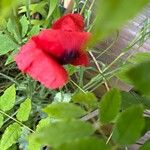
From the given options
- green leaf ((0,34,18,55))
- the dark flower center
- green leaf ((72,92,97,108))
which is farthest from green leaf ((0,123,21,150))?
green leaf ((72,92,97,108))

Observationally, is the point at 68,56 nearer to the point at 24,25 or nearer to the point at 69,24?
the point at 69,24

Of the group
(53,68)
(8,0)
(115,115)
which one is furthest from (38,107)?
(8,0)

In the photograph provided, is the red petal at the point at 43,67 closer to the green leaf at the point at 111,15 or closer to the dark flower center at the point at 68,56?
the dark flower center at the point at 68,56

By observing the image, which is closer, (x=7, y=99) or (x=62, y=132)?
(x=62, y=132)

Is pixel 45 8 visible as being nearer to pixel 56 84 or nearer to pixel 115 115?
pixel 56 84

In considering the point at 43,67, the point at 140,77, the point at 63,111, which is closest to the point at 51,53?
the point at 43,67
